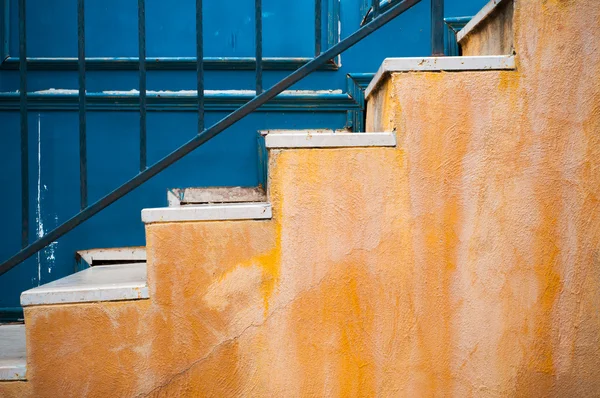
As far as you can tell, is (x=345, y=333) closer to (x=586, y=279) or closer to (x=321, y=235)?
(x=321, y=235)

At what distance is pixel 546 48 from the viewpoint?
65.6 inches

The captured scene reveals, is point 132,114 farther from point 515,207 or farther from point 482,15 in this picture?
point 515,207

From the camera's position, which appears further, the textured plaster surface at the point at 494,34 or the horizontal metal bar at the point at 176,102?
the horizontal metal bar at the point at 176,102

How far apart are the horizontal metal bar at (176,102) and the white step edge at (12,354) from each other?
1115 millimetres

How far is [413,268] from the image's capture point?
165 centimetres

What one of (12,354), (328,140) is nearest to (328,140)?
(328,140)

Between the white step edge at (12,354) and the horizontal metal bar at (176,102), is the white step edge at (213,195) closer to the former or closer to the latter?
the horizontal metal bar at (176,102)

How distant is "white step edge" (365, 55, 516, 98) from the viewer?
5.37ft

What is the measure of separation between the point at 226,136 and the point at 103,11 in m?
0.85

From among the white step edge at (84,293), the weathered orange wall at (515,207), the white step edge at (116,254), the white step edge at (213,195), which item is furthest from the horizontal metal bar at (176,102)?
the white step edge at (84,293)

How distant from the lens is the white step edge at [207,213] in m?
1.62

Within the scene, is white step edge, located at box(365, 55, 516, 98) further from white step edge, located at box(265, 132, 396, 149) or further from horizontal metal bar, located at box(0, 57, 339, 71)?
horizontal metal bar, located at box(0, 57, 339, 71)

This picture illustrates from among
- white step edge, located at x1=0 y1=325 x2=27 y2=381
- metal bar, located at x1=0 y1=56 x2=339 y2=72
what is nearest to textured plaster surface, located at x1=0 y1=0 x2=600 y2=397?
white step edge, located at x1=0 y1=325 x2=27 y2=381

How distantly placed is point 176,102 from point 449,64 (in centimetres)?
158
